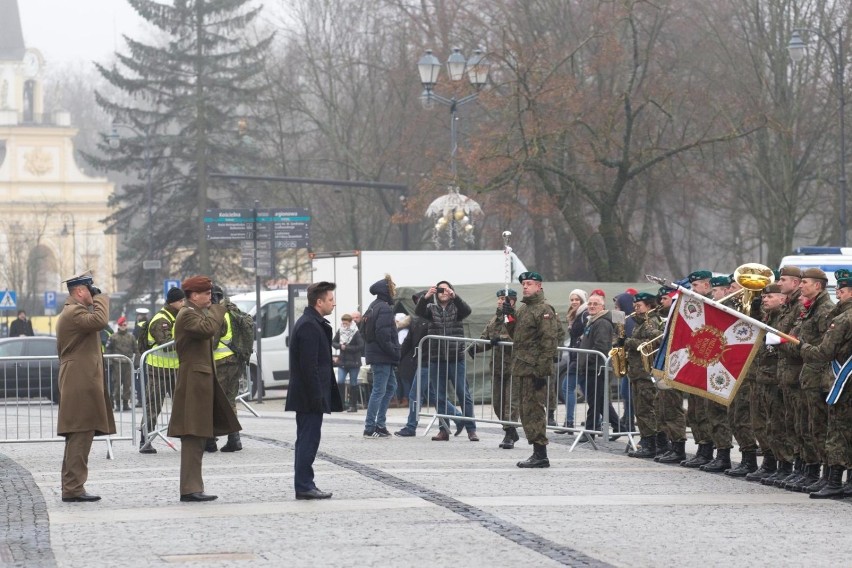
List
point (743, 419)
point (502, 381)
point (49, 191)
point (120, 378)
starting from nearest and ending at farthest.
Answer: point (743, 419), point (502, 381), point (120, 378), point (49, 191)

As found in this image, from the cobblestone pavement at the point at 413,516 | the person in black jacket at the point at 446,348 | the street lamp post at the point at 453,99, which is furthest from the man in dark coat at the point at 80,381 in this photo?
the street lamp post at the point at 453,99

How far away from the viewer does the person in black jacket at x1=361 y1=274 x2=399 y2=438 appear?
19.1 metres

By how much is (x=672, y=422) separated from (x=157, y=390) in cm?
560

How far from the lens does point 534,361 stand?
A: 1559 cm

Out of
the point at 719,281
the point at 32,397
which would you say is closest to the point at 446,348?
the point at 719,281

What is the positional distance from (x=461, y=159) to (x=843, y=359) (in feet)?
89.6

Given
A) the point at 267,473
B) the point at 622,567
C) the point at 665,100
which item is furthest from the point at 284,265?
the point at 622,567

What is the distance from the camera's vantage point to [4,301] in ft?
175

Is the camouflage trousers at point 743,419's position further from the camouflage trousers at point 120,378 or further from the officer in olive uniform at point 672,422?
the camouflage trousers at point 120,378

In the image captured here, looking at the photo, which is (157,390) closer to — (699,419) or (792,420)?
(699,419)

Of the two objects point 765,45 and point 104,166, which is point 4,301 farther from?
point 765,45

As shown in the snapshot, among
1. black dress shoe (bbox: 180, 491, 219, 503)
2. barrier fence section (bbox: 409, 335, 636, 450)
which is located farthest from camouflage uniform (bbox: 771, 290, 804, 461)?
black dress shoe (bbox: 180, 491, 219, 503)

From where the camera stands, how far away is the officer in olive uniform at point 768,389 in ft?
46.4

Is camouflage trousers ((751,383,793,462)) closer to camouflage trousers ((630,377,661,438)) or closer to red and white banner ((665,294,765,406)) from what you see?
red and white banner ((665,294,765,406))
